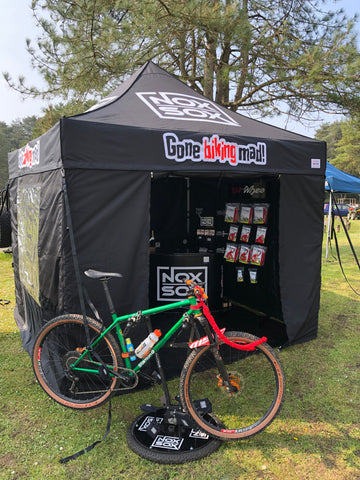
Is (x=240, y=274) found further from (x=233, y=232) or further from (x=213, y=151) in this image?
(x=213, y=151)

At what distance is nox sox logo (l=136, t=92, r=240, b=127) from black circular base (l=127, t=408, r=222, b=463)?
2530 millimetres

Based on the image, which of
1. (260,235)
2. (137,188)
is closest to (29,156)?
(137,188)

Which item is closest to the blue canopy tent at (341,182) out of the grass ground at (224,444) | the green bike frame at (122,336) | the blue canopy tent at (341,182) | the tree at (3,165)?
the blue canopy tent at (341,182)

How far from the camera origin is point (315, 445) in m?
2.48

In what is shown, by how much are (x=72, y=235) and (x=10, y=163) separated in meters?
2.70

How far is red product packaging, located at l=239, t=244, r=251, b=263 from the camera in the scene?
4.60 meters

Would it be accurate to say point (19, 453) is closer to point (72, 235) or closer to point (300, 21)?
point (72, 235)

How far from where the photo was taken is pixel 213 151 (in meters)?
3.12

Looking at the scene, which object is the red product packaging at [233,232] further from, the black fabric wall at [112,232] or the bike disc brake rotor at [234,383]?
the bike disc brake rotor at [234,383]

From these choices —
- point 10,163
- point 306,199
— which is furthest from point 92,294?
point 10,163

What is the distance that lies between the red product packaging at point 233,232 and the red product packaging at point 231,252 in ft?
0.29

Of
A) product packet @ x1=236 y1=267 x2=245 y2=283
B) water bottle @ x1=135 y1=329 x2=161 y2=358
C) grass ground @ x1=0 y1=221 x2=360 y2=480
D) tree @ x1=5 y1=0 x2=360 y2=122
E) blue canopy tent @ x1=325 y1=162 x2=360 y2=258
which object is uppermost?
tree @ x1=5 y1=0 x2=360 y2=122

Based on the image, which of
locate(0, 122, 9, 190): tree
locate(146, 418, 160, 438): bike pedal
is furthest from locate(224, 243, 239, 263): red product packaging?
locate(0, 122, 9, 190): tree

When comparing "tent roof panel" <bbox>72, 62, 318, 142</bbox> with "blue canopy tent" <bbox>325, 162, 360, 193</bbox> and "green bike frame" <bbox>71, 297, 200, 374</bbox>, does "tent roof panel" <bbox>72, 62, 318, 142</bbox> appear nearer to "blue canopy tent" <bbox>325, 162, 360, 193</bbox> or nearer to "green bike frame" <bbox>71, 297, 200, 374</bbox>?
"green bike frame" <bbox>71, 297, 200, 374</bbox>
